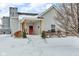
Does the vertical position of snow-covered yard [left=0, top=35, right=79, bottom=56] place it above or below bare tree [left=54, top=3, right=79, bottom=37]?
below

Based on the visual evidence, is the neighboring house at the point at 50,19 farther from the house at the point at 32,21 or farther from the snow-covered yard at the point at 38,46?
the snow-covered yard at the point at 38,46

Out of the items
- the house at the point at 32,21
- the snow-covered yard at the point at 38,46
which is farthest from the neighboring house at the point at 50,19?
the snow-covered yard at the point at 38,46

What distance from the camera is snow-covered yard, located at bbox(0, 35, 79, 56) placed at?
466 centimetres

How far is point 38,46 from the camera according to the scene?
467 cm

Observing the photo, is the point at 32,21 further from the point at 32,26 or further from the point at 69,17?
the point at 69,17

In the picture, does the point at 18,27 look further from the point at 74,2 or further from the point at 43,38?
the point at 74,2

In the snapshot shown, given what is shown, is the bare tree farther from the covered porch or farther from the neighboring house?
the covered porch

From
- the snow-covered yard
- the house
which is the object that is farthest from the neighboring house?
the snow-covered yard

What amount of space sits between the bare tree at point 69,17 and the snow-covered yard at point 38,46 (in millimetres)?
113

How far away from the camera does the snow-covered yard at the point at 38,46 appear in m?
4.66

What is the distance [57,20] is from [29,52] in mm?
479

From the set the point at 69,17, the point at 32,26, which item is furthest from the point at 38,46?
the point at 69,17

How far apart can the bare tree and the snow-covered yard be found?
113mm

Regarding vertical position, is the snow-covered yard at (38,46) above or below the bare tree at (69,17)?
below
